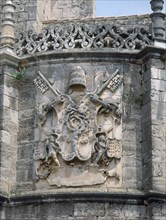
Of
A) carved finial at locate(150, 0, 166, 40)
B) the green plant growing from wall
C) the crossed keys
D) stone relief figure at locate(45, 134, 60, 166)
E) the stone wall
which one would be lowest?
stone relief figure at locate(45, 134, 60, 166)

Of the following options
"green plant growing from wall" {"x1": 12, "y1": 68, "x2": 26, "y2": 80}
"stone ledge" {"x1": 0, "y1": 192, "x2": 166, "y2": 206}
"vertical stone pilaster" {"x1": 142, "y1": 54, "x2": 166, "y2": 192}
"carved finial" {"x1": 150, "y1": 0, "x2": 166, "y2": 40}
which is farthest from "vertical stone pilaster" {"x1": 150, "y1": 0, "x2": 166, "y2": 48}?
"stone ledge" {"x1": 0, "y1": 192, "x2": 166, "y2": 206}

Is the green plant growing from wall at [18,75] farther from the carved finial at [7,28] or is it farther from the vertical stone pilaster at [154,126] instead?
the vertical stone pilaster at [154,126]

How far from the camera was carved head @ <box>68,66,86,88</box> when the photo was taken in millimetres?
14438

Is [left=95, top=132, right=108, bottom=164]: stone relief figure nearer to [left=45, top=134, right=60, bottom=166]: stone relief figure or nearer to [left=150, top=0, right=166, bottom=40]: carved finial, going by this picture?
[left=45, top=134, right=60, bottom=166]: stone relief figure

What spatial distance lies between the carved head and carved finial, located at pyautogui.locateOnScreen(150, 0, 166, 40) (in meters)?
1.61

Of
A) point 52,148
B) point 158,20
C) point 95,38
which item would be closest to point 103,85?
point 95,38

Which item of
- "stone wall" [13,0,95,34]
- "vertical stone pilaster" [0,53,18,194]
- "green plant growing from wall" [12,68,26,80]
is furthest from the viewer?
"stone wall" [13,0,95,34]

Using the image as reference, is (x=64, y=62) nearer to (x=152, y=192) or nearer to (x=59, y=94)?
(x=59, y=94)

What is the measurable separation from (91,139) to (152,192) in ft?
5.15

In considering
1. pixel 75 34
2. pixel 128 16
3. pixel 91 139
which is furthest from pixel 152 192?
pixel 128 16

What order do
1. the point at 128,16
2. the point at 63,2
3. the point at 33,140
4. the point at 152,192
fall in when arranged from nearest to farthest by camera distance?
the point at 152,192 < the point at 33,140 < the point at 128,16 < the point at 63,2

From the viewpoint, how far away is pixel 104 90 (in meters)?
14.5

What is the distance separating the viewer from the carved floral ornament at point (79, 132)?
45.9 feet

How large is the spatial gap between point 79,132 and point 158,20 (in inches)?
110
